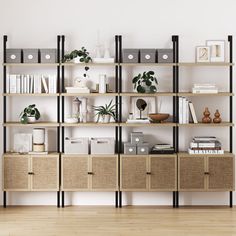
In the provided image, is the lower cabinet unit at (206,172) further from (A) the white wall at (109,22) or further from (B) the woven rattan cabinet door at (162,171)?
(A) the white wall at (109,22)

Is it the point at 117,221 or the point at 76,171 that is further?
the point at 76,171

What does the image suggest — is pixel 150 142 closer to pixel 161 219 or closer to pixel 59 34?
pixel 161 219

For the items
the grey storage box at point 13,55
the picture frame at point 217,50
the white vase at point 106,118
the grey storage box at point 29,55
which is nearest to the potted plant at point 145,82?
the white vase at point 106,118

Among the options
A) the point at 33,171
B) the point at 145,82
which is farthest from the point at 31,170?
the point at 145,82

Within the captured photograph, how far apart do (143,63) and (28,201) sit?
1.99 m

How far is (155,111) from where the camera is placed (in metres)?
6.17

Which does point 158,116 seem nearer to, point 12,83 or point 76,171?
point 76,171

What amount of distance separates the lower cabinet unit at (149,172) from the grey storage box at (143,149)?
0.04 metres

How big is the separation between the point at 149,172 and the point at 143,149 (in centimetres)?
25

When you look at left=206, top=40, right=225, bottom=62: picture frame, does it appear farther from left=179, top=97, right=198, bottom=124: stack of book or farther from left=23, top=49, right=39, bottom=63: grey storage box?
left=23, top=49, right=39, bottom=63: grey storage box

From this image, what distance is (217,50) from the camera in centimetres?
612

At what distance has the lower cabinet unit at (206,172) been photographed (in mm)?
5957

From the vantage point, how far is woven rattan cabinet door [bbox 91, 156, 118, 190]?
596 cm

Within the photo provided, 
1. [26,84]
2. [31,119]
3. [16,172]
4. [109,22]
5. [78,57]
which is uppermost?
[109,22]
